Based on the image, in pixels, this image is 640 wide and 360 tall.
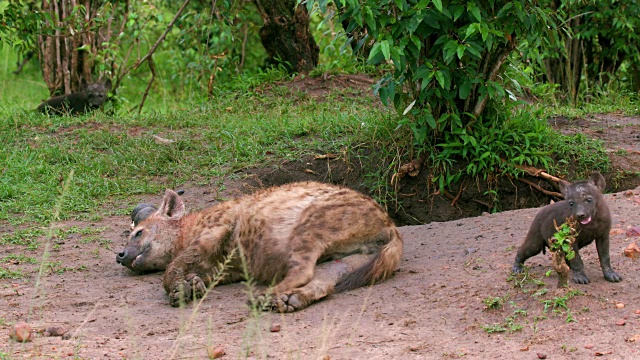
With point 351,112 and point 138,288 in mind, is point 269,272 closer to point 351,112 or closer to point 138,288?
point 138,288

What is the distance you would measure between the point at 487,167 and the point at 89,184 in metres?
3.14

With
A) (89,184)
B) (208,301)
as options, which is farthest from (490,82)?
(89,184)

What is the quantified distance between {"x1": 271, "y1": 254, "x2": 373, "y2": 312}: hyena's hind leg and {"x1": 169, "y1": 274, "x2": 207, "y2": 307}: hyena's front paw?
492 millimetres

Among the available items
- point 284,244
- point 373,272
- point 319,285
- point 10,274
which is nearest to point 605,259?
point 373,272

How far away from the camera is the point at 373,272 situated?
15.2 feet

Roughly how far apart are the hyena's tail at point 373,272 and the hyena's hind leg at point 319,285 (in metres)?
0.04

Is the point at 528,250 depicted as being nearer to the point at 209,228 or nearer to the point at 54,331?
the point at 209,228

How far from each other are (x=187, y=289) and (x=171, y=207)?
87 cm

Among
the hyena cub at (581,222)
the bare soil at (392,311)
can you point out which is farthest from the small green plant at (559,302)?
the hyena cub at (581,222)

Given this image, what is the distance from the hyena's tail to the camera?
4648 millimetres

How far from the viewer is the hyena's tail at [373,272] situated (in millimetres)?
4648

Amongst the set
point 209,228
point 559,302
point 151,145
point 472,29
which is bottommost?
point 151,145

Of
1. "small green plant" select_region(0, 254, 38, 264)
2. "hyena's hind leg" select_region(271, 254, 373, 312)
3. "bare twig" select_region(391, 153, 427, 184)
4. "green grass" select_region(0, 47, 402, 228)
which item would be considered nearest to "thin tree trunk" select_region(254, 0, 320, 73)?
"green grass" select_region(0, 47, 402, 228)

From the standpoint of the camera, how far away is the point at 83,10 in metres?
8.48
